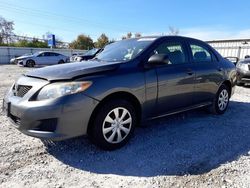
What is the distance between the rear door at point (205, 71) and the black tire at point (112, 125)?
5.49ft

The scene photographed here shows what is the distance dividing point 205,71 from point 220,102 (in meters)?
0.98

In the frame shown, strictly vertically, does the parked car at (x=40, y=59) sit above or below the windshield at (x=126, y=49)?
below

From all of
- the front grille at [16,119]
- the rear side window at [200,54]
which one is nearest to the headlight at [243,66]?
the rear side window at [200,54]

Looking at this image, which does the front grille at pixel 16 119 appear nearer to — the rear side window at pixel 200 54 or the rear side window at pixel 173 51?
the rear side window at pixel 173 51

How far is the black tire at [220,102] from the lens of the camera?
5.17 m

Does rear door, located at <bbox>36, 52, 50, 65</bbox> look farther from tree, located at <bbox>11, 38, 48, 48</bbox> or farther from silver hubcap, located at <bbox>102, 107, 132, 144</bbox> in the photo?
silver hubcap, located at <bbox>102, 107, 132, 144</bbox>

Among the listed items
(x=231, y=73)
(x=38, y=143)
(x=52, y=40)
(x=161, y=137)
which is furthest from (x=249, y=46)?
(x=52, y=40)

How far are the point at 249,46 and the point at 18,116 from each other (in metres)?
22.2

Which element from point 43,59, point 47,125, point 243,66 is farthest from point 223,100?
point 43,59

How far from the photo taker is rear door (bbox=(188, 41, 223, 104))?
4586mm

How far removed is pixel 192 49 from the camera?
462 cm

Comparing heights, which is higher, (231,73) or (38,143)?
(231,73)

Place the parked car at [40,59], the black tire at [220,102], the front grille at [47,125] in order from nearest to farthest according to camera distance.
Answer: the front grille at [47,125] → the black tire at [220,102] → the parked car at [40,59]

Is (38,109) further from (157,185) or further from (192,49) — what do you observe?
(192,49)
